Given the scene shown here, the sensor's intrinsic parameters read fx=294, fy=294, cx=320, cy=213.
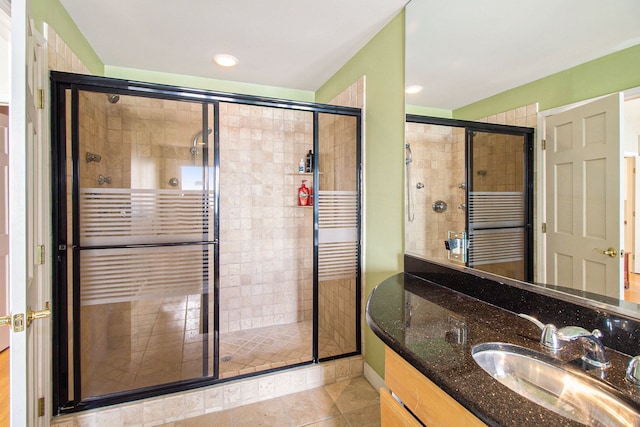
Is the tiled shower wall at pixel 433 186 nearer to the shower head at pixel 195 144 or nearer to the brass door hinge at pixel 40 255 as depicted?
the shower head at pixel 195 144

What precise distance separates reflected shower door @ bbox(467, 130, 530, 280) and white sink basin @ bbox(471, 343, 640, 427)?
0.42 meters

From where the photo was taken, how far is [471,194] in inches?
59.7

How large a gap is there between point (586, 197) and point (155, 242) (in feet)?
6.88

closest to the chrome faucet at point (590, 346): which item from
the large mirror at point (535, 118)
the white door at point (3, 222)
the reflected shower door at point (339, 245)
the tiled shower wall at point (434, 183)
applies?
the large mirror at point (535, 118)

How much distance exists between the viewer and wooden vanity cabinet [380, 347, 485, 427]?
78cm

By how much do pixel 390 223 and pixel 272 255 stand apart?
1502mm

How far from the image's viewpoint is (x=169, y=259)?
184cm

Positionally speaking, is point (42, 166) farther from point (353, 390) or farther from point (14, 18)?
point (353, 390)

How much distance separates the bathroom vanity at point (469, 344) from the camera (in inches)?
27.7

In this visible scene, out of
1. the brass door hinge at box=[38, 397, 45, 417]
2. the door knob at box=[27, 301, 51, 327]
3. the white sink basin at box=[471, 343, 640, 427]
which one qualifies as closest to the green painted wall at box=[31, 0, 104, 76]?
the door knob at box=[27, 301, 51, 327]

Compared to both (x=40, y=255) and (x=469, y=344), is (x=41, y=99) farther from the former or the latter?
(x=469, y=344)

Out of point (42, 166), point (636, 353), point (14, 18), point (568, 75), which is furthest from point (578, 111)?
point (42, 166)

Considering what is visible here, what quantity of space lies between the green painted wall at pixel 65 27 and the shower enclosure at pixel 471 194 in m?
2.06

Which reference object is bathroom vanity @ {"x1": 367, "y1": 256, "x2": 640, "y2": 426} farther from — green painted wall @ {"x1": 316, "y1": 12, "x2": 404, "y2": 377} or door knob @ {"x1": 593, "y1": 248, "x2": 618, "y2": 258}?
green painted wall @ {"x1": 316, "y1": 12, "x2": 404, "y2": 377}
